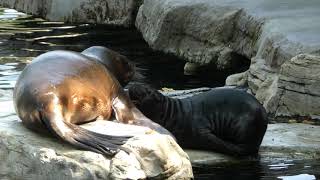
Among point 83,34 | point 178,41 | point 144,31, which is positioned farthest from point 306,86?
point 83,34

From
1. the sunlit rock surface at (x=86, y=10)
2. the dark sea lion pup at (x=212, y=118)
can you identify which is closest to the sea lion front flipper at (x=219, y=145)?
the dark sea lion pup at (x=212, y=118)

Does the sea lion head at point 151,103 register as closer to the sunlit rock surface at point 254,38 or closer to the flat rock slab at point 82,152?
the flat rock slab at point 82,152

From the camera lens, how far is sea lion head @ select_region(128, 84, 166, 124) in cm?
562

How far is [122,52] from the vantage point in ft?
39.2

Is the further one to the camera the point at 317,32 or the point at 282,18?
the point at 282,18

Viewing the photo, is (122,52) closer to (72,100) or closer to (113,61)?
(113,61)

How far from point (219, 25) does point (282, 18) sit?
1103mm

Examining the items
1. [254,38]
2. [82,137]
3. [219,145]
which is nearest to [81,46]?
[254,38]

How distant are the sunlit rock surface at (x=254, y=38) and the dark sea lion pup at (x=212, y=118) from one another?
4.33 ft

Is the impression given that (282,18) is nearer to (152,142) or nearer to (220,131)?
(220,131)

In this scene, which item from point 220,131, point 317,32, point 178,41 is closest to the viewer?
point 220,131

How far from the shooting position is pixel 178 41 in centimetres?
1085

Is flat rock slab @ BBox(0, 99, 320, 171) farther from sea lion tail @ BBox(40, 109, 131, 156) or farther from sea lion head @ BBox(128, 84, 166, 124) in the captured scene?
sea lion head @ BBox(128, 84, 166, 124)

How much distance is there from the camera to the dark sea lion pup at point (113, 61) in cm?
593
